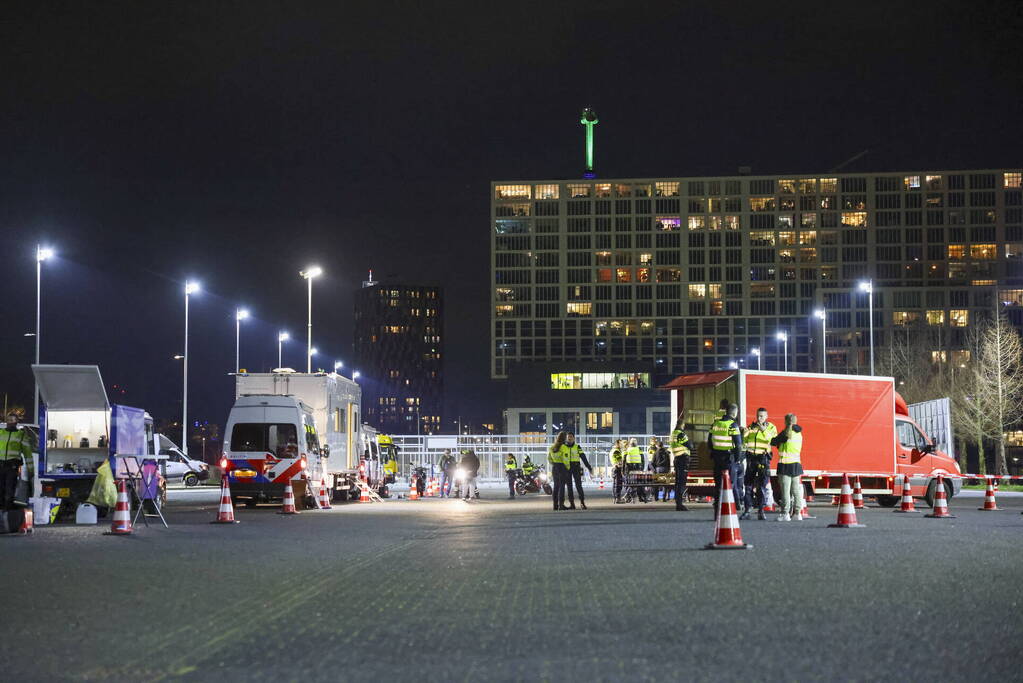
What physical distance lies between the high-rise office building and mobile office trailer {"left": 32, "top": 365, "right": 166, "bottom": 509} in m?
141

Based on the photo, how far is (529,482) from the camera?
42.8 metres

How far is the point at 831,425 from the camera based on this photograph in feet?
92.3

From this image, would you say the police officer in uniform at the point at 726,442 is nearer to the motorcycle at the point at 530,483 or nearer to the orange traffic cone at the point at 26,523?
the orange traffic cone at the point at 26,523

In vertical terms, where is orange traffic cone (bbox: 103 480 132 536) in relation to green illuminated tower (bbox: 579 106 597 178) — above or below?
below

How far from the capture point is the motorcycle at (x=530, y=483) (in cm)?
4234

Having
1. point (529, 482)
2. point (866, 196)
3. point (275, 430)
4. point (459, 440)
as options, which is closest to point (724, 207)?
point (866, 196)

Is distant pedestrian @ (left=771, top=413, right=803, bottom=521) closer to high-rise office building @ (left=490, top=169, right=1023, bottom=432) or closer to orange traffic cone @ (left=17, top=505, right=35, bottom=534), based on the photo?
orange traffic cone @ (left=17, top=505, right=35, bottom=534)

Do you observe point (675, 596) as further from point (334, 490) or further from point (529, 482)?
point (529, 482)

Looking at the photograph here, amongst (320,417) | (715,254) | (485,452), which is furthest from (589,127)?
(320,417)

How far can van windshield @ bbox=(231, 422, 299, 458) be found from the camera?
94.0ft

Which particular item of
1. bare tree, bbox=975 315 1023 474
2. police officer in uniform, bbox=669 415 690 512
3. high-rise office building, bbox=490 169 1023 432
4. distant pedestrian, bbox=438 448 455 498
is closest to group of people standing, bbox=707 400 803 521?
police officer in uniform, bbox=669 415 690 512

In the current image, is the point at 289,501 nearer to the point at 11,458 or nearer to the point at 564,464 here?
the point at 564,464

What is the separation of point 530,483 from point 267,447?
51.3ft

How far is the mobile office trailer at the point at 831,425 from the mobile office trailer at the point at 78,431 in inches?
482
